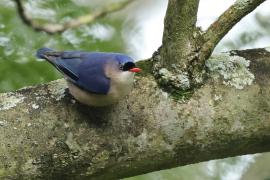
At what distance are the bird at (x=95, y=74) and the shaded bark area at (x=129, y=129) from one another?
4cm

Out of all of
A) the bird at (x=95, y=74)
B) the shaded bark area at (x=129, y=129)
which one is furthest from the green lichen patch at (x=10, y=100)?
the bird at (x=95, y=74)

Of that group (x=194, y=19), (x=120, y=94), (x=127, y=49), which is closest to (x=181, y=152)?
(x=120, y=94)

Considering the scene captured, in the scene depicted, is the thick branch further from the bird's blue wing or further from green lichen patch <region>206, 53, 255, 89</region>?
the bird's blue wing

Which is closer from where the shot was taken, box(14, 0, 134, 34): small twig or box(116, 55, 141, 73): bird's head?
box(14, 0, 134, 34): small twig

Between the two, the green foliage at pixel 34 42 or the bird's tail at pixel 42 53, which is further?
the green foliage at pixel 34 42

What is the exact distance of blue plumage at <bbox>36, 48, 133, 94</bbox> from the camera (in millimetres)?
2894

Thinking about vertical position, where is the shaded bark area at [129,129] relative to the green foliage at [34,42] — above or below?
below

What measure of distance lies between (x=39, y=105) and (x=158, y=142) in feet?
1.70

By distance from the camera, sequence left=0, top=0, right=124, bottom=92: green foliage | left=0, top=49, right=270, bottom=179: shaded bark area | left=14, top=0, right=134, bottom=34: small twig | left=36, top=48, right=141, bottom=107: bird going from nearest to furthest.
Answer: left=14, top=0, right=134, bottom=34: small twig → left=0, top=49, right=270, bottom=179: shaded bark area → left=36, top=48, right=141, bottom=107: bird → left=0, top=0, right=124, bottom=92: green foliage

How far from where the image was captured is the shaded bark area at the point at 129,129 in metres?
2.63

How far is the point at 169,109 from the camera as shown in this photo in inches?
109

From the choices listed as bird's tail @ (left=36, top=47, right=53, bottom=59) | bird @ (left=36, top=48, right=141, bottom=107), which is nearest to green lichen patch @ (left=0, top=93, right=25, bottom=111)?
bird @ (left=36, top=48, right=141, bottom=107)

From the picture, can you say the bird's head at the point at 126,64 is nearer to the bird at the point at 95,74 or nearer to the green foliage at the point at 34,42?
the bird at the point at 95,74

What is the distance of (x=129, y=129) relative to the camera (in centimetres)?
273
